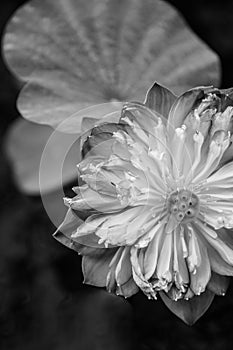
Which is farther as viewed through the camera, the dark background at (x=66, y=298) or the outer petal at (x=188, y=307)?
the dark background at (x=66, y=298)

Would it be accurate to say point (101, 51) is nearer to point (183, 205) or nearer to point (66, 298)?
point (183, 205)

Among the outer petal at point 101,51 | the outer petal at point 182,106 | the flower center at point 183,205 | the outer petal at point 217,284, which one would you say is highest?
the outer petal at point 182,106

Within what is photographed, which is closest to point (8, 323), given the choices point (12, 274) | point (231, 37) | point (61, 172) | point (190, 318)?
point (12, 274)

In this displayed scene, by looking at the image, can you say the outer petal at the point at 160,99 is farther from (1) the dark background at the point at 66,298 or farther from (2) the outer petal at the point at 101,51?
(1) the dark background at the point at 66,298

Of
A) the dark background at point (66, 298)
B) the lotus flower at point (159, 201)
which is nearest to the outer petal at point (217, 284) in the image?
the lotus flower at point (159, 201)

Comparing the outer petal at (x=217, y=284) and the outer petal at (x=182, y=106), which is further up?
the outer petal at (x=182, y=106)

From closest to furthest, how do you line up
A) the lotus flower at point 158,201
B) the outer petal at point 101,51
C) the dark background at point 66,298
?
the lotus flower at point 158,201, the outer petal at point 101,51, the dark background at point 66,298
